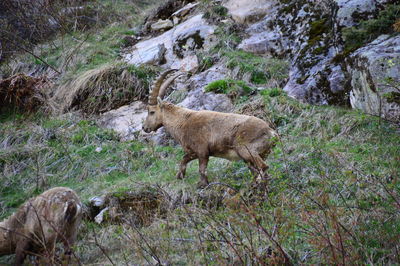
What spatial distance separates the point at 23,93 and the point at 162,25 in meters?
4.76

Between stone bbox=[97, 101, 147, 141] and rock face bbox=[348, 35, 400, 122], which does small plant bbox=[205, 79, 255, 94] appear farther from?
rock face bbox=[348, 35, 400, 122]

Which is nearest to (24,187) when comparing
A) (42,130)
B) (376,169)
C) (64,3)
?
(42,130)

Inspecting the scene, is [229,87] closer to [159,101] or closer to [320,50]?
[320,50]

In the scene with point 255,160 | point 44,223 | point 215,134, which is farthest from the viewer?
point 215,134

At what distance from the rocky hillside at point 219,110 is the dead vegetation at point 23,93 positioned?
4 centimetres

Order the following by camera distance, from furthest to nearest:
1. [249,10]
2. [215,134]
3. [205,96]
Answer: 1. [249,10]
2. [205,96]
3. [215,134]

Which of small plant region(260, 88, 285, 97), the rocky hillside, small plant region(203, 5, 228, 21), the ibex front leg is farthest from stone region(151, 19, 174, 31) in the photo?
the ibex front leg

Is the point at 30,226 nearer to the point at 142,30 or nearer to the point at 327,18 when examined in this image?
the point at 327,18

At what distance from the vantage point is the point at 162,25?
1449 cm

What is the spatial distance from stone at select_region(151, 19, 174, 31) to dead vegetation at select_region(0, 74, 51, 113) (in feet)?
13.1

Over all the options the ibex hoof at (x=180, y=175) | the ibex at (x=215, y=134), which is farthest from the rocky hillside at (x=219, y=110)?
the ibex at (x=215, y=134)

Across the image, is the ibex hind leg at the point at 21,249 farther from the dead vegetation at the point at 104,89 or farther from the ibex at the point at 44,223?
the dead vegetation at the point at 104,89

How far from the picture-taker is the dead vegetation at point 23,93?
40.0ft

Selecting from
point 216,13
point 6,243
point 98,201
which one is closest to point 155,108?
point 98,201
